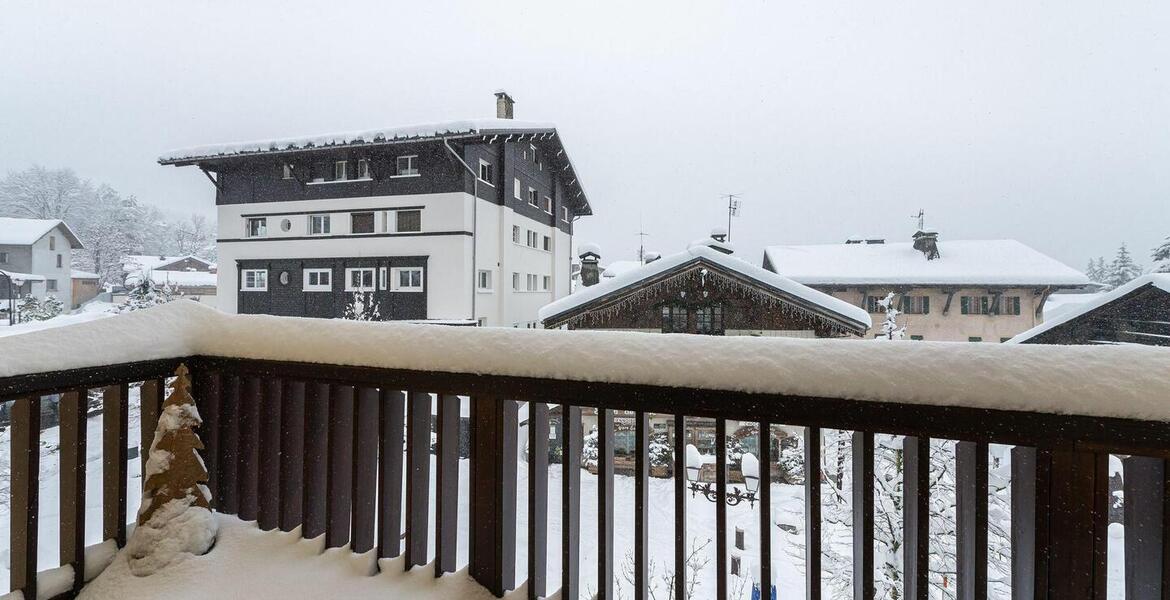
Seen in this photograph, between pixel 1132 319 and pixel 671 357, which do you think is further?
pixel 1132 319

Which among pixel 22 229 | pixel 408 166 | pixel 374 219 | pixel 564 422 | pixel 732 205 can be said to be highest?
pixel 408 166

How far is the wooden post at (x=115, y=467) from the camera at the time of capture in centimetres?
126

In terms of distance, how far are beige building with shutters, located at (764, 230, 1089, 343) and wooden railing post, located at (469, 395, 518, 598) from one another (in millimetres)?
6791

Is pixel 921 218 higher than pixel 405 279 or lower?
higher

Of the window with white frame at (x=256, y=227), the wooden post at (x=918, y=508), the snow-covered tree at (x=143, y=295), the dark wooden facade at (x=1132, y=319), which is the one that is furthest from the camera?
the window with white frame at (x=256, y=227)

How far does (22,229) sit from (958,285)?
1249 centimetres

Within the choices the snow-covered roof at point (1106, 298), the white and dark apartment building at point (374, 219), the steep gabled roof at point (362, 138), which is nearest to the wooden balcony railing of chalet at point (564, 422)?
the snow-covered roof at point (1106, 298)

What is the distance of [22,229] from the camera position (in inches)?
270

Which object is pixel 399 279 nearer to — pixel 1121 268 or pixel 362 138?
pixel 362 138

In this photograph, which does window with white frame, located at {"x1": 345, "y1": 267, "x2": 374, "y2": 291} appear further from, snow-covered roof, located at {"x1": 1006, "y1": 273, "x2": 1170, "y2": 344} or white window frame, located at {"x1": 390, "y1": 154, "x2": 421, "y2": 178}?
snow-covered roof, located at {"x1": 1006, "y1": 273, "x2": 1170, "y2": 344}

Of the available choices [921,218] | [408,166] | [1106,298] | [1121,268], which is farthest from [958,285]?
[408,166]

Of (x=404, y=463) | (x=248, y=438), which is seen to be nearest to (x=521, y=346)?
(x=404, y=463)

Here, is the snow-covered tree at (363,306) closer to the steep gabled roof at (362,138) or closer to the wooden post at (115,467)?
the steep gabled roof at (362,138)

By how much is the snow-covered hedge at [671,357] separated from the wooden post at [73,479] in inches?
4.9
